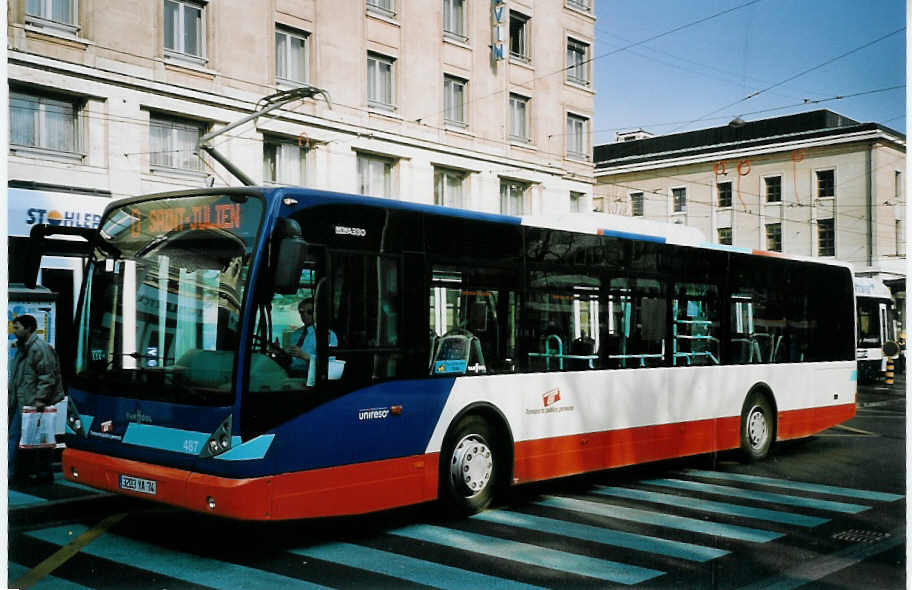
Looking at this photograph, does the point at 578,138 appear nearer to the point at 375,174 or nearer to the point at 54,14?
the point at 375,174

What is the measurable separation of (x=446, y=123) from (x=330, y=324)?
13.1 feet

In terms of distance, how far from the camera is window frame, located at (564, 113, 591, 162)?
10.7m

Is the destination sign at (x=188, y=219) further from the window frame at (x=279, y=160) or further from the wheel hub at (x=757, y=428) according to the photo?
the wheel hub at (x=757, y=428)

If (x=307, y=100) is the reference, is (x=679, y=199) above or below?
below

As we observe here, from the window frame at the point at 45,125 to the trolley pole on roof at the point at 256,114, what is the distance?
3.45ft

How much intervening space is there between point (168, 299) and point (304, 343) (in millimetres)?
1088

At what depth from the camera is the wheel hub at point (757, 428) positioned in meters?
11.7

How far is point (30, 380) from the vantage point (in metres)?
8.93

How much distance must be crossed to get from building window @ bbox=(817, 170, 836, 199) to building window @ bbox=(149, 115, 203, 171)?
730 cm

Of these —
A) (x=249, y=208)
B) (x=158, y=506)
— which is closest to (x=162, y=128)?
(x=249, y=208)

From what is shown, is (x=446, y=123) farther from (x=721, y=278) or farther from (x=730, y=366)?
(x=730, y=366)

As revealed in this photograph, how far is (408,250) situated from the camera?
7.65 meters

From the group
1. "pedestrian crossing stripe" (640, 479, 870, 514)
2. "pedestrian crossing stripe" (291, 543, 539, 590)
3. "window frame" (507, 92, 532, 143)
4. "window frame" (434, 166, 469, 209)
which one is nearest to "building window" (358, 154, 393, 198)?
"window frame" (434, 166, 469, 209)

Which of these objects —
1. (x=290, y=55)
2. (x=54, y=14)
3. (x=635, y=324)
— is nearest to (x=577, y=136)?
(x=635, y=324)
